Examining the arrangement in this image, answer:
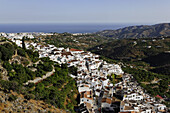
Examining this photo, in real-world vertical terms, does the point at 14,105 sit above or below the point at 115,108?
above

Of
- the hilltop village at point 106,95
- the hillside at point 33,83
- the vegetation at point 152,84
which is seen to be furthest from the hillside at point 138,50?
the hillside at point 33,83

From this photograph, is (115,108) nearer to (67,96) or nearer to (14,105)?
(67,96)

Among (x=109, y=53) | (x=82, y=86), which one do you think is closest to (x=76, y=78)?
(x=82, y=86)

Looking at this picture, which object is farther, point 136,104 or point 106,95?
point 106,95

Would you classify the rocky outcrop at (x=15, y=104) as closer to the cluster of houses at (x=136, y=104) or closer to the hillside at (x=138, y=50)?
the cluster of houses at (x=136, y=104)

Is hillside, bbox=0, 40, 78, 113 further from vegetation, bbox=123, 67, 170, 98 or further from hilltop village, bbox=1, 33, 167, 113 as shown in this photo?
vegetation, bbox=123, 67, 170, 98

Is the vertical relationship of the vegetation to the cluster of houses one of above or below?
below

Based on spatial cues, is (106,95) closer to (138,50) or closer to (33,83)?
(33,83)

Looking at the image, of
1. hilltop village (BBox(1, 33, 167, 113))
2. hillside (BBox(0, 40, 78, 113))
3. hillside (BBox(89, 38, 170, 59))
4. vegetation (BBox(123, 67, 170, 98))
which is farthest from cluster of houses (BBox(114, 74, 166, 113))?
hillside (BBox(89, 38, 170, 59))

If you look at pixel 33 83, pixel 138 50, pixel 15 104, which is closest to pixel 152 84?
pixel 33 83

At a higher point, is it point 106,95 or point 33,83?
point 33,83

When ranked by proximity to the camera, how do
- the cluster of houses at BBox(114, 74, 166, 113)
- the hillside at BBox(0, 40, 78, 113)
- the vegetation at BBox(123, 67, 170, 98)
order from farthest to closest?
the vegetation at BBox(123, 67, 170, 98)
the cluster of houses at BBox(114, 74, 166, 113)
the hillside at BBox(0, 40, 78, 113)
